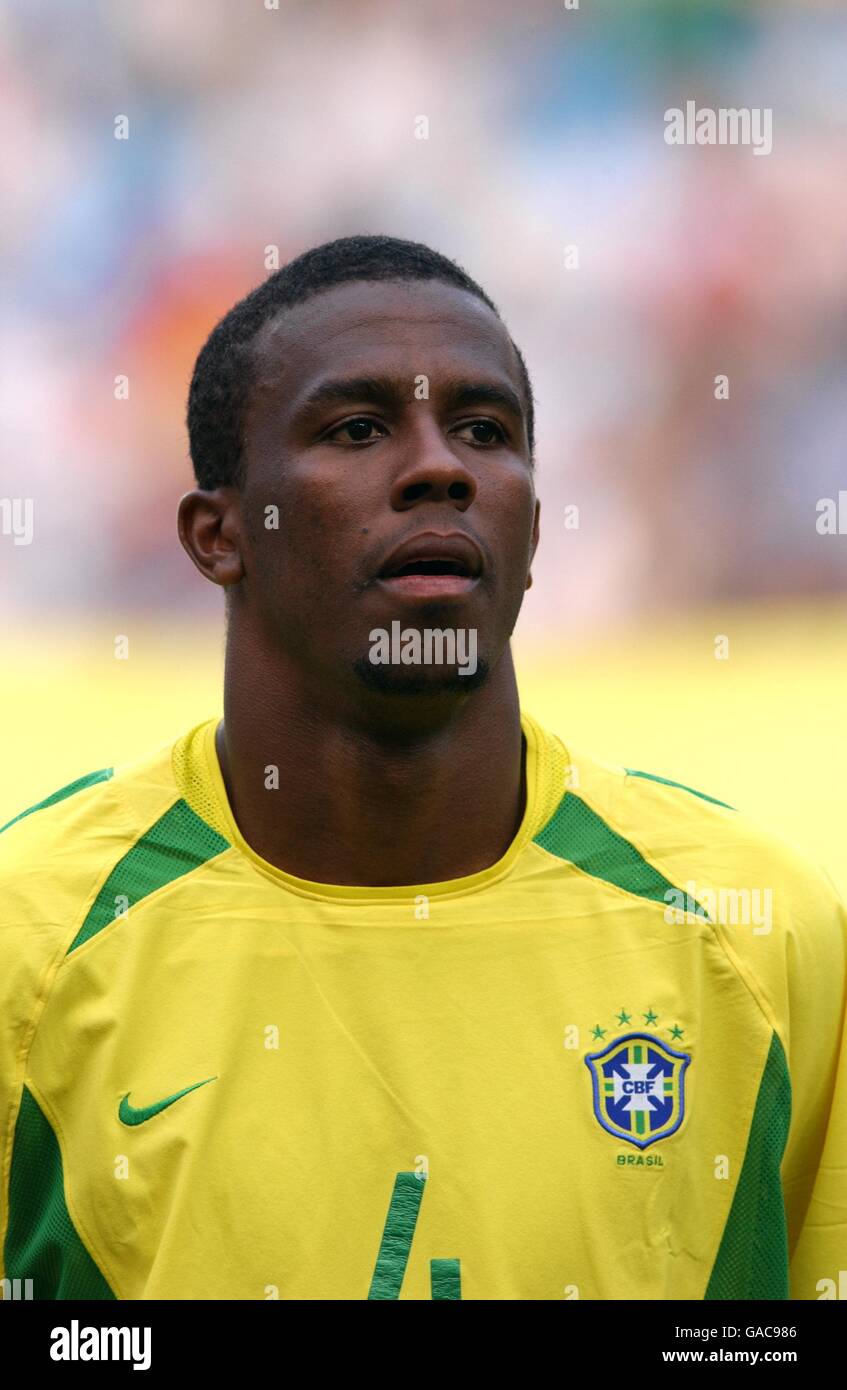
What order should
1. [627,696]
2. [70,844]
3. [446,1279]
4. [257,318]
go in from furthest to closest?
[627,696] < [257,318] < [70,844] < [446,1279]

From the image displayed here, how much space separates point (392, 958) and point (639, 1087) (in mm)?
415

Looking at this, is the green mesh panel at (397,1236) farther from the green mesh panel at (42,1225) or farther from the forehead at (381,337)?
the forehead at (381,337)

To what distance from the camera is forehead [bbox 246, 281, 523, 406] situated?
2611 millimetres

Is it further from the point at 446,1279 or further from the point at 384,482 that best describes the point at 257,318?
the point at 446,1279

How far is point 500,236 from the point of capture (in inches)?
552

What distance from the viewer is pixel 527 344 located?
1395 cm

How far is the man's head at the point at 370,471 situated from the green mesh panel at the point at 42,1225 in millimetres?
798

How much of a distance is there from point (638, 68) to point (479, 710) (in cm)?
1324

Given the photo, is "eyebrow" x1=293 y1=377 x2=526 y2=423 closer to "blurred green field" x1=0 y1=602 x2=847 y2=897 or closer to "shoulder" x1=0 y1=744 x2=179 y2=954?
"shoulder" x1=0 y1=744 x2=179 y2=954

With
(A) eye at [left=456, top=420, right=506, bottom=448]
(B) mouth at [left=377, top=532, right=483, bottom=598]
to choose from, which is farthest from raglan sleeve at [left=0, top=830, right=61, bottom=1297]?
(A) eye at [left=456, top=420, right=506, bottom=448]

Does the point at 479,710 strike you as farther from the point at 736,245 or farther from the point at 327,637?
the point at 736,245

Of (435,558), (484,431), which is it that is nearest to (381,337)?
(484,431)

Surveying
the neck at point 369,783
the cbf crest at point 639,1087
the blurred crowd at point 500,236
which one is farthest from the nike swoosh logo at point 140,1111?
the blurred crowd at point 500,236
